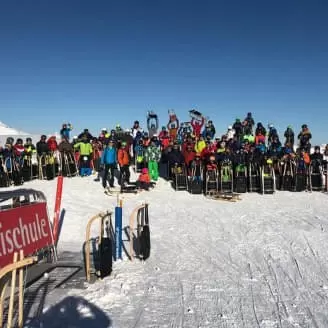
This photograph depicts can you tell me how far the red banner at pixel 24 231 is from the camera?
4.90 metres

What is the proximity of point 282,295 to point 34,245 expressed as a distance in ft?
12.1

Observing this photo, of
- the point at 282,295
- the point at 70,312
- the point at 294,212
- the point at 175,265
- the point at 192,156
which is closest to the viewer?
the point at 70,312

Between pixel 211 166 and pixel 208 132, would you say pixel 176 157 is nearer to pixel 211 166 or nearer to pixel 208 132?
pixel 211 166

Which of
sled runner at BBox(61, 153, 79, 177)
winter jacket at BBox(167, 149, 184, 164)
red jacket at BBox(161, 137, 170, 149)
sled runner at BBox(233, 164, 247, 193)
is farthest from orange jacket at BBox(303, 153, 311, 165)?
sled runner at BBox(61, 153, 79, 177)

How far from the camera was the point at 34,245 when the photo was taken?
220 inches

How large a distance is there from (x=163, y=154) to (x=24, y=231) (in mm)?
10324

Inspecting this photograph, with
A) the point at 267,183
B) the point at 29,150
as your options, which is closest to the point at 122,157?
Answer: the point at 29,150

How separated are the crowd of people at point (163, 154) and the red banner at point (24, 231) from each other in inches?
273

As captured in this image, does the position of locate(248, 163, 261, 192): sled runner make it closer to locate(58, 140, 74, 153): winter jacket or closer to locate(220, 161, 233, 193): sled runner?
locate(220, 161, 233, 193): sled runner

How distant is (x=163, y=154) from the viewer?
1540 cm

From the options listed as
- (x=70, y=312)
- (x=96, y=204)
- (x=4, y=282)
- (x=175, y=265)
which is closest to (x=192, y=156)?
(x=96, y=204)

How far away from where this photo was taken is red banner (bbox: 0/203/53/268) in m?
4.90

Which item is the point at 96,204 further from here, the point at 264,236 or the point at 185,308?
the point at 185,308

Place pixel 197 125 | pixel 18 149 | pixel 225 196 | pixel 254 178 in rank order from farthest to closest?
pixel 197 125 < pixel 18 149 < pixel 254 178 < pixel 225 196
